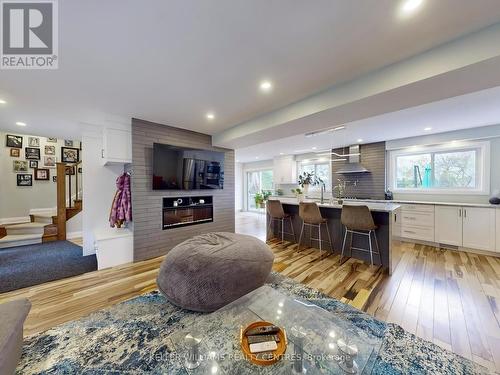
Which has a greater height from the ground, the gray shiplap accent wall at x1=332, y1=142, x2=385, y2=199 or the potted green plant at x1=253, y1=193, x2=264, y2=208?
the gray shiplap accent wall at x1=332, y1=142, x2=385, y2=199

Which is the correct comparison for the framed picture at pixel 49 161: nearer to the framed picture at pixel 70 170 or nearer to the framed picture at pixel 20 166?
→ the framed picture at pixel 20 166

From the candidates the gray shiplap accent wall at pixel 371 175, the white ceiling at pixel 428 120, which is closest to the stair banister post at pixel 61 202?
the white ceiling at pixel 428 120

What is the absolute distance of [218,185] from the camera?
4340mm

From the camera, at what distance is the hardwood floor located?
5.47 ft

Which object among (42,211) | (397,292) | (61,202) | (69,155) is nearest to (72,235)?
(61,202)

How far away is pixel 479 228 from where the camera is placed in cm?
346

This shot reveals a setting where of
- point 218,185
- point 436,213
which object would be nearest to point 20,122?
point 218,185

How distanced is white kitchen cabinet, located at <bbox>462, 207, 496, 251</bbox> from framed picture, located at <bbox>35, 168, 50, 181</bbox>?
9.63m

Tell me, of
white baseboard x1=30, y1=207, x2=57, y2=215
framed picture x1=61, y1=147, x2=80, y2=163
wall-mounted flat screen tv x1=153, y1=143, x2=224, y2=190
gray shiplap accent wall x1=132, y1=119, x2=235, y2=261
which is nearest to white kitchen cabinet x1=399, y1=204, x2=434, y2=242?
wall-mounted flat screen tv x1=153, y1=143, x2=224, y2=190

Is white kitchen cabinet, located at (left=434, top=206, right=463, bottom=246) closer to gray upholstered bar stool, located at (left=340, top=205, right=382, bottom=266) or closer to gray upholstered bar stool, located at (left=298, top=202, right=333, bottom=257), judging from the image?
gray upholstered bar stool, located at (left=340, top=205, right=382, bottom=266)

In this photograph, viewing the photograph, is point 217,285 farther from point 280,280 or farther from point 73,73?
point 73,73

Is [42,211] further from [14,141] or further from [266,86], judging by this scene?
[266,86]

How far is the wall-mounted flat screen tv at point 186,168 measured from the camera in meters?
3.45

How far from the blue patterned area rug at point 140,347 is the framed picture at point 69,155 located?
554cm
